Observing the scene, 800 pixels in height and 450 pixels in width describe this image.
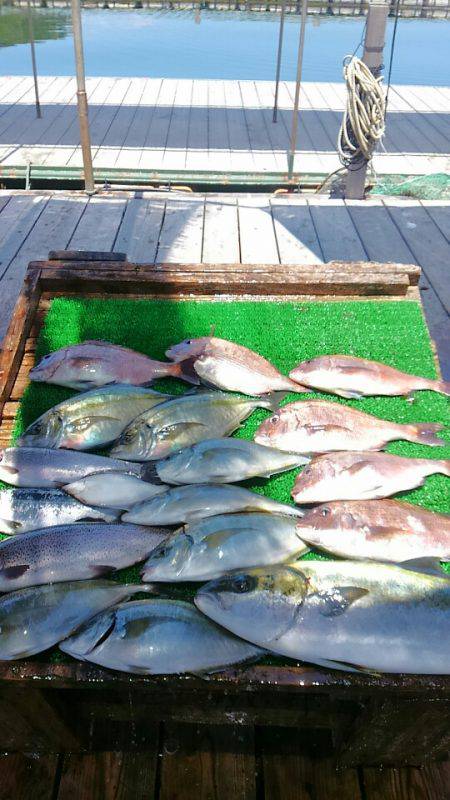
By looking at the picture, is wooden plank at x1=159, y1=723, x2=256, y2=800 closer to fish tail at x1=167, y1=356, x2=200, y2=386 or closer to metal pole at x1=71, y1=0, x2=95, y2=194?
fish tail at x1=167, y1=356, x2=200, y2=386

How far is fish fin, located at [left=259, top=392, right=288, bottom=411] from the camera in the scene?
2.45 meters

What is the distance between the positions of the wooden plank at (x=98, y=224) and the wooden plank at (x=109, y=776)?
3531mm

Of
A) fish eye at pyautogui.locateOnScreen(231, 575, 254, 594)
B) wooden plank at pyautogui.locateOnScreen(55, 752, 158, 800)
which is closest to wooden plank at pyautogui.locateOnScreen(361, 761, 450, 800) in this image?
wooden plank at pyautogui.locateOnScreen(55, 752, 158, 800)

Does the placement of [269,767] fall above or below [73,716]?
below

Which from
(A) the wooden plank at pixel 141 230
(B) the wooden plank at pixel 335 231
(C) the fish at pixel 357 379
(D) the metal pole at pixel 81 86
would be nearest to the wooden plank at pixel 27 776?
(C) the fish at pixel 357 379

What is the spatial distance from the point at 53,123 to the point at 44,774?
863cm

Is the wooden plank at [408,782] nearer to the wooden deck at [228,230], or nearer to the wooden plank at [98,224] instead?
the wooden deck at [228,230]

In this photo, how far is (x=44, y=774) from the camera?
199cm

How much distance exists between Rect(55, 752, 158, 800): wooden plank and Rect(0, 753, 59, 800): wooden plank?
4cm

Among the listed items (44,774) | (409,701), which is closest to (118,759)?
(44,774)

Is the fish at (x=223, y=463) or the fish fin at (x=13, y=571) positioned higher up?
the fish at (x=223, y=463)

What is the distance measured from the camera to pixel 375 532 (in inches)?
72.5

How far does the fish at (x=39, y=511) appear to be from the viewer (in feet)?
6.36

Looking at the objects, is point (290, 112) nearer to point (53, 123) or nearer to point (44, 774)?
point (53, 123)
